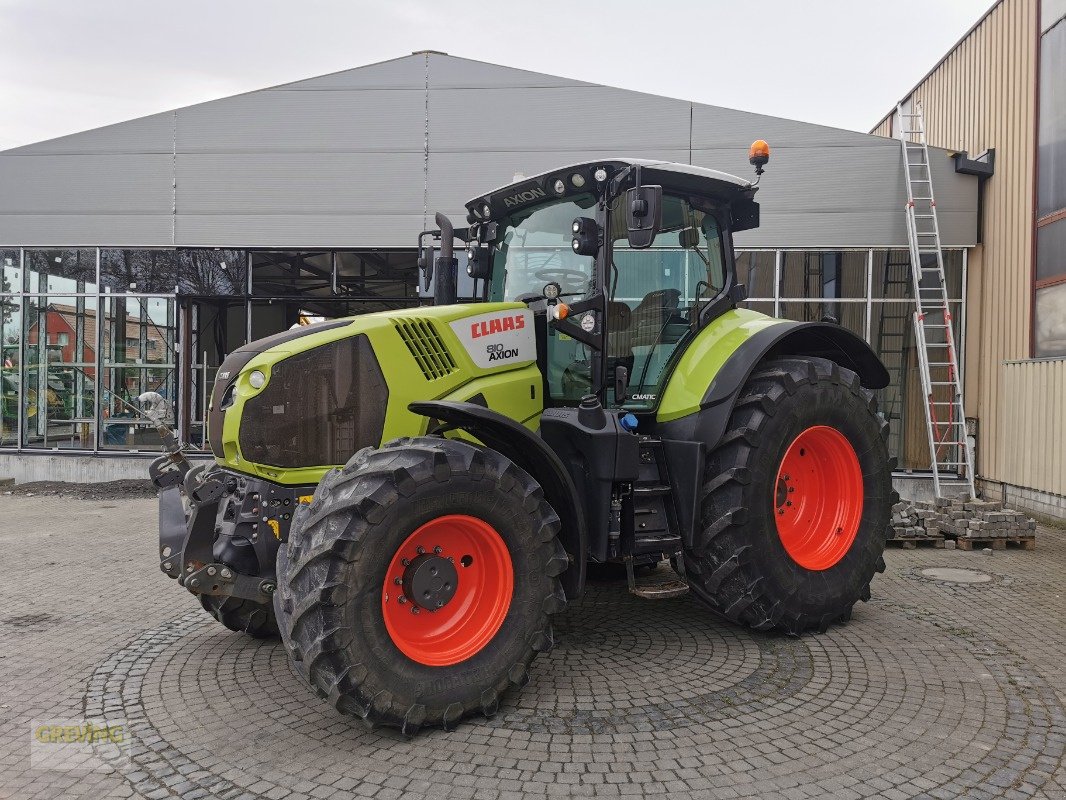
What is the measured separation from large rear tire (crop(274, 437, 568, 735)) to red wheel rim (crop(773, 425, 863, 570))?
6.56 feet

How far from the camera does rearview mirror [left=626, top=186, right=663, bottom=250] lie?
4066 millimetres

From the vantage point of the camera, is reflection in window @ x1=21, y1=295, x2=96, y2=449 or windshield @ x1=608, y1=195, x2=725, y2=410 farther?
reflection in window @ x1=21, y1=295, x2=96, y2=449

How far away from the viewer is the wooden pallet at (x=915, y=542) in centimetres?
782

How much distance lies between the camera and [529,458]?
395 centimetres

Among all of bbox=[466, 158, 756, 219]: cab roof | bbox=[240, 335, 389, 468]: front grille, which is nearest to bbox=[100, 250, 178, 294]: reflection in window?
bbox=[466, 158, 756, 219]: cab roof

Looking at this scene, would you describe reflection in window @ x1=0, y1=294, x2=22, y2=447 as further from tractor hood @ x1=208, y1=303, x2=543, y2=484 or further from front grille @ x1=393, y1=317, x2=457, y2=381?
front grille @ x1=393, y1=317, x2=457, y2=381

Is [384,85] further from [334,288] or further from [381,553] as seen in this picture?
[381,553]

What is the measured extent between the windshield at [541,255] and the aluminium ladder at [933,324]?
751 cm

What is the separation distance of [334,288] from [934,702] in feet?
36.4

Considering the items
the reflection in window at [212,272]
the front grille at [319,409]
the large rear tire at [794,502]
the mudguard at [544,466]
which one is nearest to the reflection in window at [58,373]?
the reflection in window at [212,272]

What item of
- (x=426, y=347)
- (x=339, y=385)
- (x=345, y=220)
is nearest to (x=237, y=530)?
(x=339, y=385)

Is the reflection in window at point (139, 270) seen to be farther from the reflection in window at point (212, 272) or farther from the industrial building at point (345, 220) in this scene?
the reflection in window at point (212, 272)

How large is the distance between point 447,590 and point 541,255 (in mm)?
2228

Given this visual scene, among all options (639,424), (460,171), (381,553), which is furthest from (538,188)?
(460,171)
